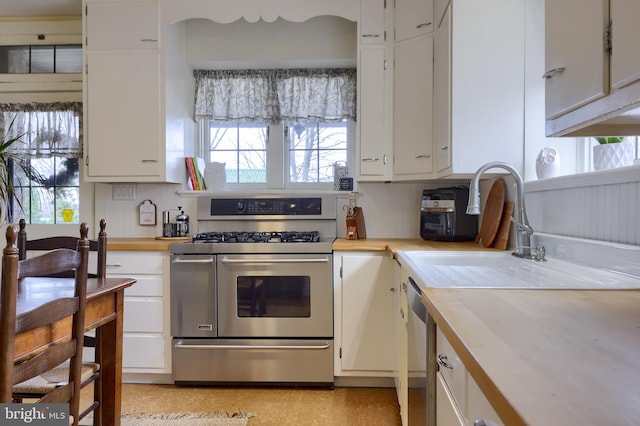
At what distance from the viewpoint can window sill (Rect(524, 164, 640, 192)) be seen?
119 centimetres

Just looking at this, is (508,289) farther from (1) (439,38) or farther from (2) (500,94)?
(1) (439,38)

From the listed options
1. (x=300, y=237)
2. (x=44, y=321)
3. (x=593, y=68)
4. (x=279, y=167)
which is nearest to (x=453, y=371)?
(x=593, y=68)

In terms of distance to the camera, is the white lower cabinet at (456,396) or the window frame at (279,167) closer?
the white lower cabinet at (456,396)

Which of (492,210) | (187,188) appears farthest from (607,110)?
(187,188)

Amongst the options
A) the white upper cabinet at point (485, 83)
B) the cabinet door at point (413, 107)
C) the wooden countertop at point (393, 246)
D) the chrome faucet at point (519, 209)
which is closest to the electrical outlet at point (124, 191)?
the wooden countertop at point (393, 246)

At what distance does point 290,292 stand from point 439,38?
166cm

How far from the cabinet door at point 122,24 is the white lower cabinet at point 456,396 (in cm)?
256

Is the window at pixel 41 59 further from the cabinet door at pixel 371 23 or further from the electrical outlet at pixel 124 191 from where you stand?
the cabinet door at pixel 371 23

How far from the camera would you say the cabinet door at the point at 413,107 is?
7.71ft

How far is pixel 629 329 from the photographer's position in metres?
0.72

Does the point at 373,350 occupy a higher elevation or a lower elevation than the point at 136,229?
lower

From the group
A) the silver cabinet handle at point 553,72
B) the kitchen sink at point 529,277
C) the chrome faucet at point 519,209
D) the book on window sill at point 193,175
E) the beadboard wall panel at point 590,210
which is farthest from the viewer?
the book on window sill at point 193,175

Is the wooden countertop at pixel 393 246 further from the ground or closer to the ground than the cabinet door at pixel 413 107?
closer to the ground

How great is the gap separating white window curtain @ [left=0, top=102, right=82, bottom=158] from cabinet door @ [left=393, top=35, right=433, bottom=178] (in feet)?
7.43
